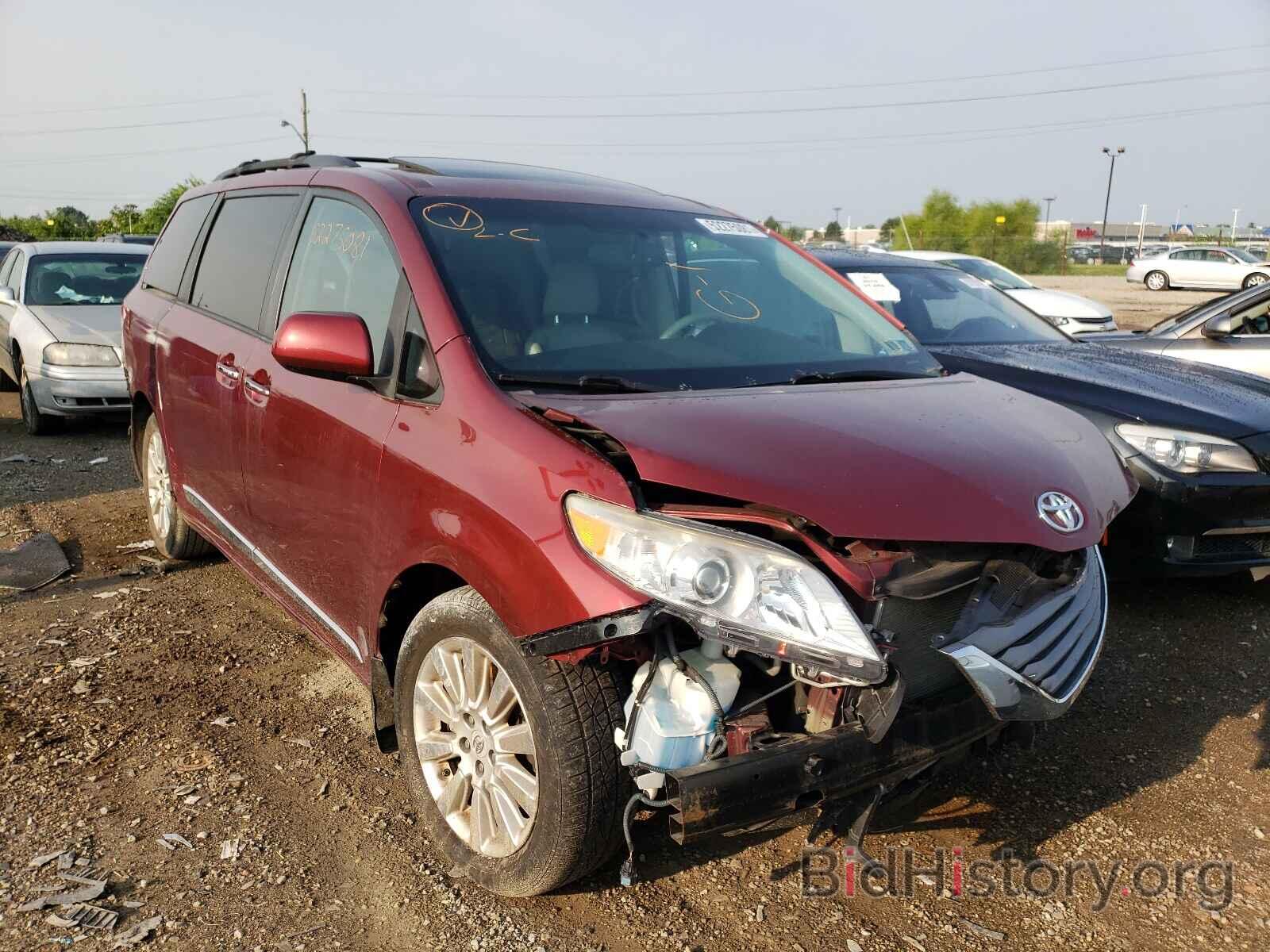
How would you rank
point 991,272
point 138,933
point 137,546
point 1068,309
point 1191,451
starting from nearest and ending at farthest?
point 138,933 < point 1191,451 < point 137,546 < point 1068,309 < point 991,272

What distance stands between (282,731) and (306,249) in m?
1.67

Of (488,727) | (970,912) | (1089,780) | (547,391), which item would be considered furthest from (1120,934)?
(547,391)

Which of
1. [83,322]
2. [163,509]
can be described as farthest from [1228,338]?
[83,322]

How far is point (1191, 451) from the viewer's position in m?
4.50

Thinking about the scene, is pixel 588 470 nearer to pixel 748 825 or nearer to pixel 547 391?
pixel 547 391

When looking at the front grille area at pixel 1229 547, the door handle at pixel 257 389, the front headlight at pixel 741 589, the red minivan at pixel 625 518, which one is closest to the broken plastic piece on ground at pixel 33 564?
the red minivan at pixel 625 518

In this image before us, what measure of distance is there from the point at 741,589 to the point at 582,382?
827 mm

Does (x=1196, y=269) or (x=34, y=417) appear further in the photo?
(x=1196, y=269)

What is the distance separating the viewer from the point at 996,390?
326 cm

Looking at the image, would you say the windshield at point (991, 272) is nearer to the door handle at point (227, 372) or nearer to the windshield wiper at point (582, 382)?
the door handle at point (227, 372)

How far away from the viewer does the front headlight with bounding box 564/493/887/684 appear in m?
2.14

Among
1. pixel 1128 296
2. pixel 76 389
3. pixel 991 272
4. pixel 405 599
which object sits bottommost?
pixel 76 389

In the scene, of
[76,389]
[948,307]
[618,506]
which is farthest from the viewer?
[76,389]

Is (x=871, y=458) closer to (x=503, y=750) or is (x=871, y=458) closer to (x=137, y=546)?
(x=503, y=750)
